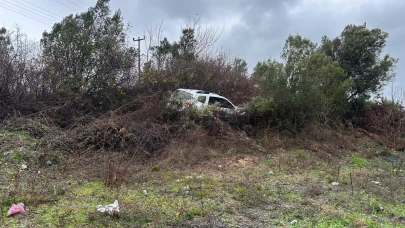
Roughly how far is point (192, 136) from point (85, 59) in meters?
4.30

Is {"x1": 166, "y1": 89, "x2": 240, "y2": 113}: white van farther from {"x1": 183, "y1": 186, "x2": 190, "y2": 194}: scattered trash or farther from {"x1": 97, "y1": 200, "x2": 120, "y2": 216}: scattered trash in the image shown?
{"x1": 97, "y1": 200, "x2": 120, "y2": 216}: scattered trash

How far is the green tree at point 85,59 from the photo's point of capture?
31.2 feet

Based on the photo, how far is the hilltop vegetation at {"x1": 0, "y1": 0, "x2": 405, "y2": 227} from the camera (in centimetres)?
449

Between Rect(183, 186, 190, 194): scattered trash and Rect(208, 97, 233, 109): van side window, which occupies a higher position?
Rect(208, 97, 233, 109): van side window

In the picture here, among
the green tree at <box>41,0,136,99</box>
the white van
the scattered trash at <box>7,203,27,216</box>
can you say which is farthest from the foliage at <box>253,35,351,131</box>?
the scattered trash at <box>7,203,27,216</box>

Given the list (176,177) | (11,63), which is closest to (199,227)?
(176,177)

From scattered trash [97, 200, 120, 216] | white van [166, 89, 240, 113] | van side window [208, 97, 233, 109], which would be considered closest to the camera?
scattered trash [97, 200, 120, 216]

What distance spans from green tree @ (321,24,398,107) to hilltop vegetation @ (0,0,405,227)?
0.05m

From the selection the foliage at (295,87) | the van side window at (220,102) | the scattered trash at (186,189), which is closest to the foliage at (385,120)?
the foliage at (295,87)

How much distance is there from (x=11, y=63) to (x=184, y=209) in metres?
7.48

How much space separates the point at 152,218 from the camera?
152 inches

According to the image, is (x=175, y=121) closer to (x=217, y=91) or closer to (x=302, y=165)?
(x=302, y=165)

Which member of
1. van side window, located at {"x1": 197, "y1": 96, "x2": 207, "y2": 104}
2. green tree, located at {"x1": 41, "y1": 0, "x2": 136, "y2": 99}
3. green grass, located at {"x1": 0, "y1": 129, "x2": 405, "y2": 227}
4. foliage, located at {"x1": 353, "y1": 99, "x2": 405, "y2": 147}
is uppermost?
green tree, located at {"x1": 41, "y1": 0, "x2": 136, "y2": 99}

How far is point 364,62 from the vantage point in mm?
14289
